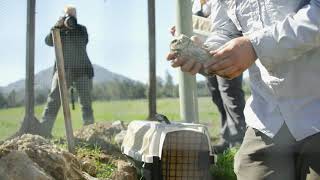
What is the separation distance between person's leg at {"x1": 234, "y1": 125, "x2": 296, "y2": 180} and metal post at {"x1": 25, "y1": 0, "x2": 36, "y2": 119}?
1.81 meters

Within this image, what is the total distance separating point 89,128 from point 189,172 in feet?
3.40

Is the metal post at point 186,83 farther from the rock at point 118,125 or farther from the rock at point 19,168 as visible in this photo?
the rock at point 19,168

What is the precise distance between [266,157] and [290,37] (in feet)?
0.96

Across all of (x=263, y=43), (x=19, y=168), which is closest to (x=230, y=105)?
(x=19, y=168)

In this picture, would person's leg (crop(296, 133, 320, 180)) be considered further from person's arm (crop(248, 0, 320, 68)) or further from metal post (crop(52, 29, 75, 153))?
metal post (crop(52, 29, 75, 153))

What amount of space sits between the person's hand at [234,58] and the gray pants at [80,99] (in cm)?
195

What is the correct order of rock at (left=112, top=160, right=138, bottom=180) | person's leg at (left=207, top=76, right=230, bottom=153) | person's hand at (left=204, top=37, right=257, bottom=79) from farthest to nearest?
1. person's leg at (left=207, top=76, right=230, bottom=153)
2. rock at (left=112, top=160, right=138, bottom=180)
3. person's hand at (left=204, top=37, right=257, bottom=79)

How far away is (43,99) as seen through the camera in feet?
10.3

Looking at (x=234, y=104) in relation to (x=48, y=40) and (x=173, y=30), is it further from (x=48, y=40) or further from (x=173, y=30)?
(x=48, y=40)

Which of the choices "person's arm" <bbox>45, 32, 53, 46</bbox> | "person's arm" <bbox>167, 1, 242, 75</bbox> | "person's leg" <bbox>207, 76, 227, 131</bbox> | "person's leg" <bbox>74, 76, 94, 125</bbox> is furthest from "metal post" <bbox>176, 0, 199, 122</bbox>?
"person's arm" <bbox>167, 1, 242, 75</bbox>

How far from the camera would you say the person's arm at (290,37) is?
985mm

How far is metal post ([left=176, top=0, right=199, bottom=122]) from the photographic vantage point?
93.3 inches

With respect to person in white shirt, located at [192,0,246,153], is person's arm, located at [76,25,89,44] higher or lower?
higher

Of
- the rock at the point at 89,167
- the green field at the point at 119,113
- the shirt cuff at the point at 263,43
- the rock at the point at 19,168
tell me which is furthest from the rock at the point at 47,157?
the shirt cuff at the point at 263,43
